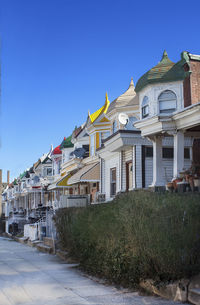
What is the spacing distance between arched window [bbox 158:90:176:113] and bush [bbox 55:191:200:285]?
8533 mm

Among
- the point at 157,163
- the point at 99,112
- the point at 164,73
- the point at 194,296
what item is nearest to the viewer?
the point at 194,296

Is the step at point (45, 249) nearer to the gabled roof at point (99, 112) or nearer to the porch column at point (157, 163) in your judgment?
the porch column at point (157, 163)

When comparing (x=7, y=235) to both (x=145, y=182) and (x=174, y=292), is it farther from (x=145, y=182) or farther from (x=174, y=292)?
(x=174, y=292)

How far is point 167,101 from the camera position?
1831 cm

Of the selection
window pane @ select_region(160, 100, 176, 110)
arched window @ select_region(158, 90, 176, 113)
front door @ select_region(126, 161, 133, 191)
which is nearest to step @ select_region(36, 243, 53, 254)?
front door @ select_region(126, 161, 133, 191)

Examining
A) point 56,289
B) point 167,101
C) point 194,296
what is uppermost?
point 167,101

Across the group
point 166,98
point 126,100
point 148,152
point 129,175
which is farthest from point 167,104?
point 126,100

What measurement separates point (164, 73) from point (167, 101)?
1.31 m

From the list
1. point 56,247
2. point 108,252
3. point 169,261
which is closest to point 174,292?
point 169,261

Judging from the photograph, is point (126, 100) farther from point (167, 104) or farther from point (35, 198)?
point (35, 198)

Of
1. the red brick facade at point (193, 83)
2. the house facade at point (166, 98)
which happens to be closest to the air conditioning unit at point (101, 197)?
the house facade at point (166, 98)

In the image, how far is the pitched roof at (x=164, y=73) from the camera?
1791 cm

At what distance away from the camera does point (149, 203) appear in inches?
357

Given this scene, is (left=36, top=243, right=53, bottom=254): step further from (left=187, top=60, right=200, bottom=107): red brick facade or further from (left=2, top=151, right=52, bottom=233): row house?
(left=2, top=151, right=52, bottom=233): row house
